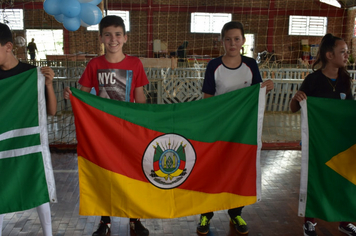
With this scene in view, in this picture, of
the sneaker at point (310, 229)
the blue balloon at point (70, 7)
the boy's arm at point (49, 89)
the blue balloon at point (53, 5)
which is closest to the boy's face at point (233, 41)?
the boy's arm at point (49, 89)

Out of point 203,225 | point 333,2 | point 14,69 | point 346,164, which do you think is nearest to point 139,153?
point 203,225

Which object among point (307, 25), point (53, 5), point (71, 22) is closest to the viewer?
point (53, 5)

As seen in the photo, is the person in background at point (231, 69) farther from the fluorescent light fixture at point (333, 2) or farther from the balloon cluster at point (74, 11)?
the fluorescent light fixture at point (333, 2)

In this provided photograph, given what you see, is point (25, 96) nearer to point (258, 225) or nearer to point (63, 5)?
point (258, 225)

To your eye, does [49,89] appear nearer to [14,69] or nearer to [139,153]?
[14,69]

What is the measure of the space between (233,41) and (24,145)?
4.84ft

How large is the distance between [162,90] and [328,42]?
495cm

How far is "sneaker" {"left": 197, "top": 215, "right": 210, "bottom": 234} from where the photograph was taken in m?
2.34

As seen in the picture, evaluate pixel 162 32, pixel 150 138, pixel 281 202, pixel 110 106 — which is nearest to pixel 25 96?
pixel 110 106

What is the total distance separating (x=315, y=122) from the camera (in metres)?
2.13

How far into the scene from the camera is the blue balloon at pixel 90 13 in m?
4.50

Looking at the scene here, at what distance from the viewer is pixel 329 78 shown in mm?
2205

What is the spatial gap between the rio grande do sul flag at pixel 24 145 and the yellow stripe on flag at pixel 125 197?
0.70 ft

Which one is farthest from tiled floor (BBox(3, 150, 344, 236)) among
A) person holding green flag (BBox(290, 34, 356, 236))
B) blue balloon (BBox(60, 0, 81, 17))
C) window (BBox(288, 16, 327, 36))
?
window (BBox(288, 16, 327, 36))
